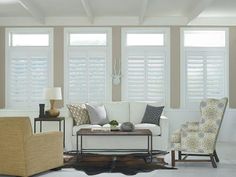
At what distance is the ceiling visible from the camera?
748cm

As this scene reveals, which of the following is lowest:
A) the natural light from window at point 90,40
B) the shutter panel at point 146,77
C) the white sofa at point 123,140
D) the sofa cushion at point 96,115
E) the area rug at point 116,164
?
the area rug at point 116,164

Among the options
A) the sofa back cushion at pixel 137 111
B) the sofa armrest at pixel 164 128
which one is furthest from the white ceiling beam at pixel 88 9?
the sofa armrest at pixel 164 128

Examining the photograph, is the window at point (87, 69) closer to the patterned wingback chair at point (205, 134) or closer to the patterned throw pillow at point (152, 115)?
the patterned throw pillow at point (152, 115)

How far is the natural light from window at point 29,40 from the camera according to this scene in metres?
8.92

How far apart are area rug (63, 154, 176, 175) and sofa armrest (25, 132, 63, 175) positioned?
41 centimetres

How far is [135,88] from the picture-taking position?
8828 mm

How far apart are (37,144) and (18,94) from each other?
399 cm

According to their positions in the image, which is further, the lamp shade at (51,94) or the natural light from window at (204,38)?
the natural light from window at (204,38)

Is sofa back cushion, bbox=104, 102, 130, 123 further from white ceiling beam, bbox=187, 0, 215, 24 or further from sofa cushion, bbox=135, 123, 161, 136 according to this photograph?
white ceiling beam, bbox=187, 0, 215, 24

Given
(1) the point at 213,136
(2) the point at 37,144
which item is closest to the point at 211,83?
(1) the point at 213,136

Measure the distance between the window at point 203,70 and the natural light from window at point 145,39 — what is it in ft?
1.63

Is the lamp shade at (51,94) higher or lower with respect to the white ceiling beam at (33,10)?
lower

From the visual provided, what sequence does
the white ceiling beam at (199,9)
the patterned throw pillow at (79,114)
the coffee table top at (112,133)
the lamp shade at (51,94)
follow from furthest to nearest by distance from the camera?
the lamp shade at (51,94) < the patterned throw pillow at (79,114) < the white ceiling beam at (199,9) < the coffee table top at (112,133)

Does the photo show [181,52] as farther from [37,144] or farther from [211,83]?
[37,144]
